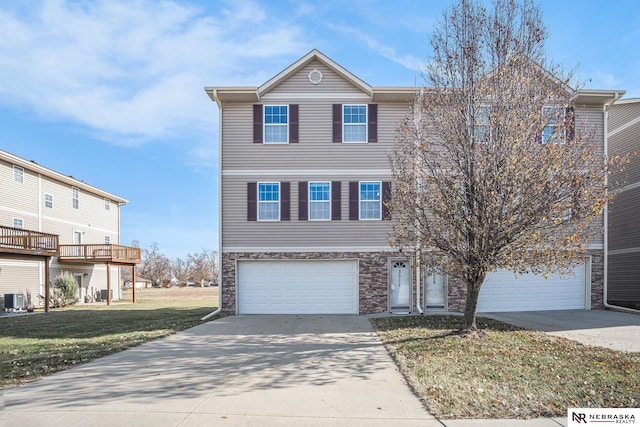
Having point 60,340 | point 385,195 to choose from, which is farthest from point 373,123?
point 60,340

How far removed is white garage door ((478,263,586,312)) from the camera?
14.7 m

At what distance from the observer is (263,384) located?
19.6ft

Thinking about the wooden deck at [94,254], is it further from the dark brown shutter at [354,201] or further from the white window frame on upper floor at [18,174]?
the dark brown shutter at [354,201]

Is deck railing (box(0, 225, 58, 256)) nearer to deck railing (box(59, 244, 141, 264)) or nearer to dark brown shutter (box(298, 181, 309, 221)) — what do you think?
deck railing (box(59, 244, 141, 264))

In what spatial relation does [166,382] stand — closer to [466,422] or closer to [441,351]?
[466,422]

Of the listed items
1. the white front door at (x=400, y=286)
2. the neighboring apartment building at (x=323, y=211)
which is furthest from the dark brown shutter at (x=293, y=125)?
the white front door at (x=400, y=286)

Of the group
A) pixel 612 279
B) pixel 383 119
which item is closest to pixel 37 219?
pixel 383 119

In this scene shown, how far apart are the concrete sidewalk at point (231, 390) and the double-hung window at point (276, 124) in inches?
323

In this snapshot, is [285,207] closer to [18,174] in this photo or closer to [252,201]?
[252,201]

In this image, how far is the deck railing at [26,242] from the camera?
57.2ft

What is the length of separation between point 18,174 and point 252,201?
14408 mm

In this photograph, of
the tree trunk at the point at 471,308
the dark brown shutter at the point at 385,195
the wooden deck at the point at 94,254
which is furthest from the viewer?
the wooden deck at the point at 94,254

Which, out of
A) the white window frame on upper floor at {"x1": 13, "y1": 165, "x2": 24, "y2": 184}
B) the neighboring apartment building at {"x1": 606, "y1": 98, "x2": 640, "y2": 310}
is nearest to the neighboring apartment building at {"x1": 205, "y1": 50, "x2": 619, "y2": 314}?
the neighboring apartment building at {"x1": 606, "y1": 98, "x2": 640, "y2": 310}

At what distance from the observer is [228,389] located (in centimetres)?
572
